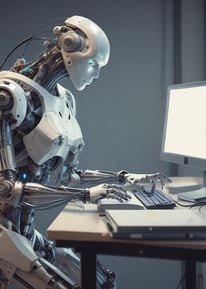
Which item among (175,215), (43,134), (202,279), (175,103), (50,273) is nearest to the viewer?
(175,215)

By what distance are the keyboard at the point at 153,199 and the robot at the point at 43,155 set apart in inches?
3.4

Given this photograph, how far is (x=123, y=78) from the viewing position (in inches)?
99.4

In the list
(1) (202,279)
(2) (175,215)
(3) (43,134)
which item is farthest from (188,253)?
(1) (202,279)

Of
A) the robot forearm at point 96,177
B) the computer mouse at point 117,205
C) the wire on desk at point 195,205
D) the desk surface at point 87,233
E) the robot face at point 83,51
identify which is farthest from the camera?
the robot forearm at point 96,177

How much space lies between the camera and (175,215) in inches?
46.2

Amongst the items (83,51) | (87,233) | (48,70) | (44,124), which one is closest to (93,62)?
(83,51)

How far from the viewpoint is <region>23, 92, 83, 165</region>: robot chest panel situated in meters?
1.51

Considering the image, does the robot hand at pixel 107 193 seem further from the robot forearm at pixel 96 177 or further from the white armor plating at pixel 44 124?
the robot forearm at pixel 96 177

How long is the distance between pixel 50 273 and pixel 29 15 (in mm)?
1729

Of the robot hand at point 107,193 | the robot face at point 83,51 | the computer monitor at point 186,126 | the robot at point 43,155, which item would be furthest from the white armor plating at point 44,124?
the computer monitor at point 186,126

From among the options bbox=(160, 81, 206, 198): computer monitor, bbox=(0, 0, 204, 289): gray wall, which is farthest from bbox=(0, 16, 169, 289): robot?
bbox=(0, 0, 204, 289): gray wall

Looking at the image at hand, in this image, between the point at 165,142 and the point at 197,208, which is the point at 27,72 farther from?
the point at 197,208

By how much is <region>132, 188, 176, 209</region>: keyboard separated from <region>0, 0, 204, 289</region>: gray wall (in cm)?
86

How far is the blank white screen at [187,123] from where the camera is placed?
1646 millimetres
